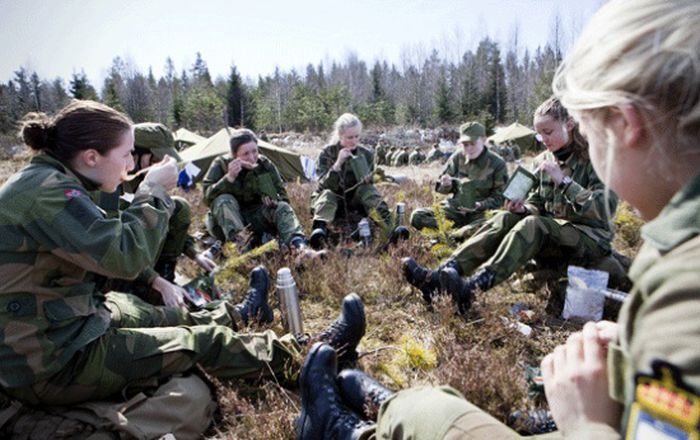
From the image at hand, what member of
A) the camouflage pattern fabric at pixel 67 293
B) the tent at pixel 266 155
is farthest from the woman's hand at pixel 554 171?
the tent at pixel 266 155

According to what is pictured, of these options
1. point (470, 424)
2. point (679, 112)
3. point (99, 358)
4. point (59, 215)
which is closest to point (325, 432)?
point (470, 424)

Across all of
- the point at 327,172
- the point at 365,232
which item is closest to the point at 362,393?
the point at 365,232

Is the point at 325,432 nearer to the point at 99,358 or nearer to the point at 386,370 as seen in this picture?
the point at 386,370

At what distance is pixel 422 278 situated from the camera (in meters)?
3.80

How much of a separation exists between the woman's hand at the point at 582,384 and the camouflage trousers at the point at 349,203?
4894 mm

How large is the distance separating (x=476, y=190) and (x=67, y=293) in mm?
5380

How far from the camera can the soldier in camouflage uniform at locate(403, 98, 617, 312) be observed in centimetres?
356

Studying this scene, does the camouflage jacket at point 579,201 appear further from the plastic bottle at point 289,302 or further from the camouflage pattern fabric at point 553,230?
the plastic bottle at point 289,302

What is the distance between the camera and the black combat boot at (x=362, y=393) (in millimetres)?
2021

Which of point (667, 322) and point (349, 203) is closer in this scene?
point (667, 322)

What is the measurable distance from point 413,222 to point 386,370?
3902 mm

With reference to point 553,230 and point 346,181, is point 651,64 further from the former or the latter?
point 346,181

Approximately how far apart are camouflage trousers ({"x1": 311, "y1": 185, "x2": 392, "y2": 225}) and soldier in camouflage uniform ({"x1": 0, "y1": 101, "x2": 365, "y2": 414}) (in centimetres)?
351

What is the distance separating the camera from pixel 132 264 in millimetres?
2189
